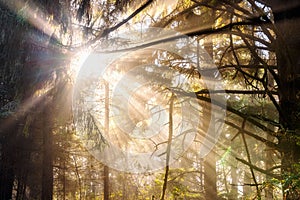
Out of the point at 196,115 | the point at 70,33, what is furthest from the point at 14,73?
the point at 196,115

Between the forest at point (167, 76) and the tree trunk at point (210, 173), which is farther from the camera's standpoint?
the tree trunk at point (210, 173)

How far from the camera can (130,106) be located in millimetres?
7266

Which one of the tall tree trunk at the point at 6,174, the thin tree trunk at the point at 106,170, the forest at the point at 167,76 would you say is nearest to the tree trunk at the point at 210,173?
the forest at the point at 167,76

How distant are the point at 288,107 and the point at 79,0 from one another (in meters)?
2.62

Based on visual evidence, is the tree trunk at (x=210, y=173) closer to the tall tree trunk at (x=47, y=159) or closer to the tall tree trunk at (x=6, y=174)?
the tall tree trunk at (x=47, y=159)

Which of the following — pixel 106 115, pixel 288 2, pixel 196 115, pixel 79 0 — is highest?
pixel 106 115

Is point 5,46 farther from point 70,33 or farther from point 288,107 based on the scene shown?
point 288,107

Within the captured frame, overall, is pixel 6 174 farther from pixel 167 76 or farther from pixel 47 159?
pixel 167 76

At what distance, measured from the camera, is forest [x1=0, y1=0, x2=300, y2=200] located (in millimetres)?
2053

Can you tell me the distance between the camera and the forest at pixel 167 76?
2053 mm

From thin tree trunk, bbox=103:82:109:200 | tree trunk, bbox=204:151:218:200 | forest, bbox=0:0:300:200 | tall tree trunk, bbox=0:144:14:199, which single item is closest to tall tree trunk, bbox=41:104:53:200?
forest, bbox=0:0:300:200

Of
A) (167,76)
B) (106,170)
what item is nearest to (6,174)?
(106,170)

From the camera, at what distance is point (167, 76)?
19.0 ft

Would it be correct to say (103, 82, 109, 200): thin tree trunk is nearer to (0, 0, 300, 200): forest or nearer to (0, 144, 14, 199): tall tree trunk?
(0, 0, 300, 200): forest
